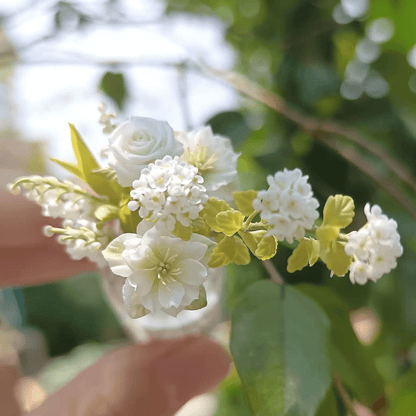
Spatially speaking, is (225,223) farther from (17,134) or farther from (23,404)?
(17,134)

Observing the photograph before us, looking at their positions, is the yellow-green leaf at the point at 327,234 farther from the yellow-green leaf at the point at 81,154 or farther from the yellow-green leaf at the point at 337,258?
Result: the yellow-green leaf at the point at 81,154

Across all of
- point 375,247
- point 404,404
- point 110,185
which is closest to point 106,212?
point 110,185

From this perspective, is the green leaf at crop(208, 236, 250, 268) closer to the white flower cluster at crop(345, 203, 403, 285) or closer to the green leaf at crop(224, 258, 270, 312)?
the white flower cluster at crop(345, 203, 403, 285)

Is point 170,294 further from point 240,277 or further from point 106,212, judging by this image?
point 240,277

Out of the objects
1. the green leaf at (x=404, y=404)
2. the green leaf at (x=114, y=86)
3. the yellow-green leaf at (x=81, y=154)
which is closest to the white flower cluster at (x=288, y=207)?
the yellow-green leaf at (x=81, y=154)

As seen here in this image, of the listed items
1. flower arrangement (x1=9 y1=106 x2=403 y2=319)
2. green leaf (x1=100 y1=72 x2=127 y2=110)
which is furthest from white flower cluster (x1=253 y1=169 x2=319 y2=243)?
green leaf (x1=100 y1=72 x2=127 y2=110)

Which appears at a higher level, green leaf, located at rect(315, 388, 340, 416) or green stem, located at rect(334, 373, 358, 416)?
green stem, located at rect(334, 373, 358, 416)
